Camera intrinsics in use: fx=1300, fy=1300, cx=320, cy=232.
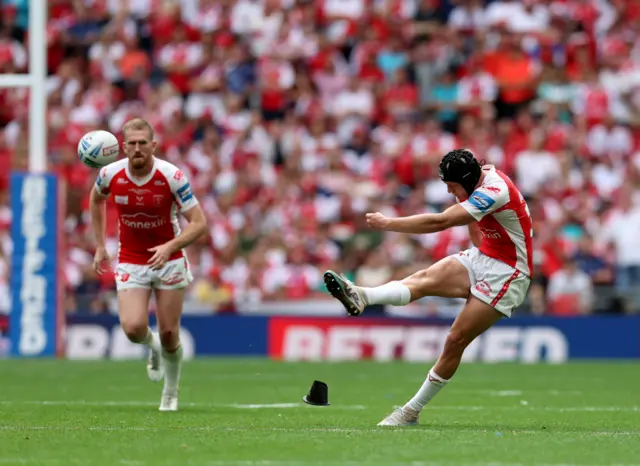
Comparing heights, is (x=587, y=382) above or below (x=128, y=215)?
below

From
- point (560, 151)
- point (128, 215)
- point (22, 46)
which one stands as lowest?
point (128, 215)

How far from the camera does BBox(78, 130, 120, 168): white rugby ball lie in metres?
11.0

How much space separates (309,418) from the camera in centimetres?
1033

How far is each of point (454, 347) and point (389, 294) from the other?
620 mm

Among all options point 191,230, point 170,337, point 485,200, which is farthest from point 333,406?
point 485,200

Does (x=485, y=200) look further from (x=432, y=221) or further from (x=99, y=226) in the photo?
(x=99, y=226)

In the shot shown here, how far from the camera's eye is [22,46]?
25922 millimetres

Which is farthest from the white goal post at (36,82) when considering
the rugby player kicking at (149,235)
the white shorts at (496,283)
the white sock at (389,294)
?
the white shorts at (496,283)

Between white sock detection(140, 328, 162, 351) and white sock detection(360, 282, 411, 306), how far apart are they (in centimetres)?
255

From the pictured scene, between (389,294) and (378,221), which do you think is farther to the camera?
(389,294)

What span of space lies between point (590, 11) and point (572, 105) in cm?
250

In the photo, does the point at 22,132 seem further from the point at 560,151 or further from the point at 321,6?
the point at 560,151

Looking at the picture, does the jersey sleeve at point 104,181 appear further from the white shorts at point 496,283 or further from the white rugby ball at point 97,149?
the white shorts at point 496,283

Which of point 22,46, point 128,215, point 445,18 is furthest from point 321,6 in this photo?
point 128,215
